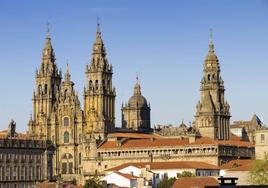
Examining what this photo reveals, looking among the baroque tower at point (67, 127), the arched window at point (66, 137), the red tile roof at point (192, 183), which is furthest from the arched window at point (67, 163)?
the red tile roof at point (192, 183)

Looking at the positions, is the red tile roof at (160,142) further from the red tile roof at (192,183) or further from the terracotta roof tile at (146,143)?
the red tile roof at (192,183)

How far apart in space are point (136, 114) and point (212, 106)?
20191 mm

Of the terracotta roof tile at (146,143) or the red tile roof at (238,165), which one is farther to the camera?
the terracotta roof tile at (146,143)

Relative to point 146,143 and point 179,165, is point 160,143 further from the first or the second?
point 179,165

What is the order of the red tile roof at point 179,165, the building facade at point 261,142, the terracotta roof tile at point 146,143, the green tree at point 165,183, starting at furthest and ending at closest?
the terracotta roof tile at point 146,143 < the red tile roof at point 179,165 < the building facade at point 261,142 < the green tree at point 165,183

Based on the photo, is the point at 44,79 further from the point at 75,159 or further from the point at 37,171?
the point at 37,171

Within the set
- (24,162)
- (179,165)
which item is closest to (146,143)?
(179,165)

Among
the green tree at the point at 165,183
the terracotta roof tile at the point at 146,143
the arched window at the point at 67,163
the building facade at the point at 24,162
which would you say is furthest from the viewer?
the arched window at the point at 67,163

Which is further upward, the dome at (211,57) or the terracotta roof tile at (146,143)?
the dome at (211,57)

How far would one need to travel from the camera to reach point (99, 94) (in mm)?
152875

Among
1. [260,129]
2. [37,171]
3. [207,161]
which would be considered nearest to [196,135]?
[207,161]

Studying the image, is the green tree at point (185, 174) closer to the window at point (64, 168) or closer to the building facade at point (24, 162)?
the building facade at point (24, 162)

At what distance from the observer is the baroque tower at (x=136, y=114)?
547ft

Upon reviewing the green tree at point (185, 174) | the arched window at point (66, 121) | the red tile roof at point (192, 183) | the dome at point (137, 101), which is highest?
the dome at point (137, 101)
